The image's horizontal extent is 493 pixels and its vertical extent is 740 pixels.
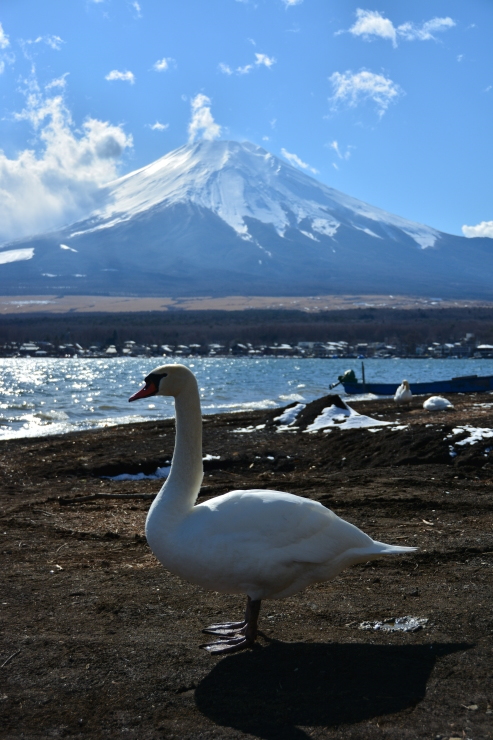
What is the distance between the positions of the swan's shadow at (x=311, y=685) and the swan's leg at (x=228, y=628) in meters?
0.26

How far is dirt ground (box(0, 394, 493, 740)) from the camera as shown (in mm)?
3754

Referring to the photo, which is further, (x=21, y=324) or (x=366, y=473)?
(x=21, y=324)

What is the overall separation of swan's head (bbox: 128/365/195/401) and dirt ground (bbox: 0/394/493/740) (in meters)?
1.65

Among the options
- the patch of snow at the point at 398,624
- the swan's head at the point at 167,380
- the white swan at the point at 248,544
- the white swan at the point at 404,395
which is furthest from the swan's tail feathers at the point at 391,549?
the white swan at the point at 404,395

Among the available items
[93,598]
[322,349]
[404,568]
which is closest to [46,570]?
[93,598]

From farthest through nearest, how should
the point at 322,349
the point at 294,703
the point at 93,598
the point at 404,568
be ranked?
the point at 322,349 < the point at 404,568 < the point at 93,598 < the point at 294,703

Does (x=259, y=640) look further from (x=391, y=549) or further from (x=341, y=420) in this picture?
(x=341, y=420)

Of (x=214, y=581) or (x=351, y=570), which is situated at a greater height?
(x=214, y=581)

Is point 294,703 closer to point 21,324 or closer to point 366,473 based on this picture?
point 366,473

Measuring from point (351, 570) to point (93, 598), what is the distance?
224cm

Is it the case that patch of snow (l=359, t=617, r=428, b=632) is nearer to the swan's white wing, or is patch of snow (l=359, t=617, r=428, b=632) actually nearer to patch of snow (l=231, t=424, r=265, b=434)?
the swan's white wing

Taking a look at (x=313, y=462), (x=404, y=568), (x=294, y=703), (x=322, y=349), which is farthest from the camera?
(x=322, y=349)

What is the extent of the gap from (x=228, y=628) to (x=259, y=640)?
24cm

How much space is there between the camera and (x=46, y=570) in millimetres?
6570
